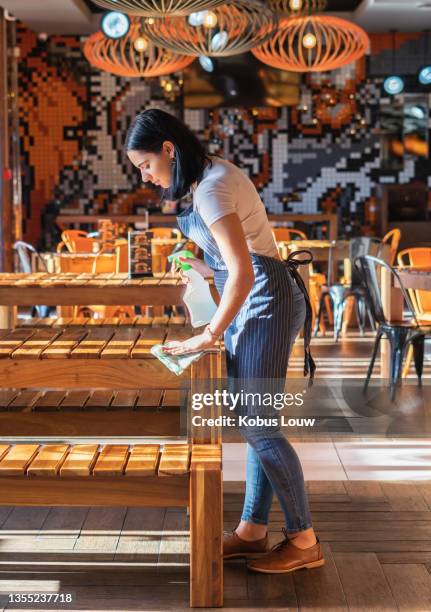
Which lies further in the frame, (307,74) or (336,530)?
(307,74)

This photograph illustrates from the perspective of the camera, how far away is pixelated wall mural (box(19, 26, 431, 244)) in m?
13.2

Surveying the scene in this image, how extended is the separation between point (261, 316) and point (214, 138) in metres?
10.9

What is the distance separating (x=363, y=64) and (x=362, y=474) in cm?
1021

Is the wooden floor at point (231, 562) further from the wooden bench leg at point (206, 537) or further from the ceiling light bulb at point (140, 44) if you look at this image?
the ceiling light bulb at point (140, 44)

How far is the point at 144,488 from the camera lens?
9.07 ft

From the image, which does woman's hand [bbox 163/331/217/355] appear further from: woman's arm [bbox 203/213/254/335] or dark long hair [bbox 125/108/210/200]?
dark long hair [bbox 125/108/210/200]

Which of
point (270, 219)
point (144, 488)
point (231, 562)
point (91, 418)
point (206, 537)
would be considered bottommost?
point (231, 562)

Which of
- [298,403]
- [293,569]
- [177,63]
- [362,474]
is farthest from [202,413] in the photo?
[177,63]

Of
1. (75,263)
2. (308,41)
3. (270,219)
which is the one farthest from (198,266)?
(270,219)

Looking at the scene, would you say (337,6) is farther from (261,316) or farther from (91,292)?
(261,316)

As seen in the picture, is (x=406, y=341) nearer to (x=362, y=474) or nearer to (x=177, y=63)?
(x=362, y=474)

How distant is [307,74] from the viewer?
13312mm

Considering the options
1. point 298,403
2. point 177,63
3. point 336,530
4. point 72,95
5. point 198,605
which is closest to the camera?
point 198,605

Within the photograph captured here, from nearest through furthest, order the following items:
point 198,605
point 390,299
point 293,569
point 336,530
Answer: point 198,605 < point 293,569 < point 336,530 < point 390,299
